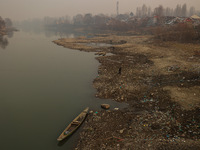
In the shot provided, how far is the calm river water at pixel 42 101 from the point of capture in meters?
11.2

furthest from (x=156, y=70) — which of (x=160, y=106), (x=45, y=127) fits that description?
A: (x=45, y=127)

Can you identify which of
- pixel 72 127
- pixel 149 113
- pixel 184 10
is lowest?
pixel 72 127

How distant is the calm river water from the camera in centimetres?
1116

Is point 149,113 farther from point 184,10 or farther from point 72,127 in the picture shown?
point 184,10

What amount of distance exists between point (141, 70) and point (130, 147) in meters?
14.6

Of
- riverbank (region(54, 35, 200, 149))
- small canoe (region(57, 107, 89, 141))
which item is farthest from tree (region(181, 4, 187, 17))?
small canoe (region(57, 107, 89, 141))

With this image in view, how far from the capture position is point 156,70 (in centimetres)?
2134

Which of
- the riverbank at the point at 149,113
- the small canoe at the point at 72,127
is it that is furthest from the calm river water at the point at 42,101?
Answer: the riverbank at the point at 149,113

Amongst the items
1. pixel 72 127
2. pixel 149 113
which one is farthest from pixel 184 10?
pixel 72 127

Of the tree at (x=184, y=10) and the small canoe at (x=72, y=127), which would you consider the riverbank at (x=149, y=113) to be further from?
the tree at (x=184, y=10)

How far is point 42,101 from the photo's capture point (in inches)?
640

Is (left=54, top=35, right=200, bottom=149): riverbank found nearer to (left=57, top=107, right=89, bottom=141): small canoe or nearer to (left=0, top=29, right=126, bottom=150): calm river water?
(left=57, top=107, right=89, bottom=141): small canoe

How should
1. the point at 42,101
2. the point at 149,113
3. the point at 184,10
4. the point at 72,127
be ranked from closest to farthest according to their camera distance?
the point at 72,127 → the point at 149,113 → the point at 42,101 → the point at 184,10

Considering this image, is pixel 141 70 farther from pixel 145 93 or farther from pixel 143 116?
pixel 143 116
